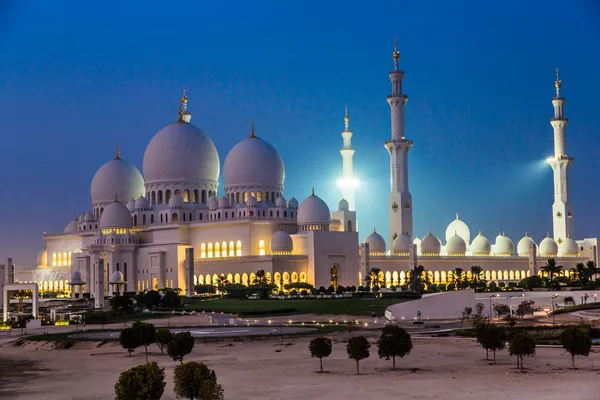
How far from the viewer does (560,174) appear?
9300 centimetres

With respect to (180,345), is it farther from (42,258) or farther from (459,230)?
(459,230)

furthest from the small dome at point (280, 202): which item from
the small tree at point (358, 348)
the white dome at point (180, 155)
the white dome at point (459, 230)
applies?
the small tree at point (358, 348)

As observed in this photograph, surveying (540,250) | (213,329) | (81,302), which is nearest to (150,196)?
(81,302)

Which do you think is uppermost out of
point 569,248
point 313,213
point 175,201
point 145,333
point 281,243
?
point 175,201

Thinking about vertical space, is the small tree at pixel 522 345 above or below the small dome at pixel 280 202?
below

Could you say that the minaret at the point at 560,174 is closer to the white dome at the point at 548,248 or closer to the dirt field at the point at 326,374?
the white dome at the point at 548,248

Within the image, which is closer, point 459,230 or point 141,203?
point 141,203

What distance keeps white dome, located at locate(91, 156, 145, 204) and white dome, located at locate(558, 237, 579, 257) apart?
1595 inches

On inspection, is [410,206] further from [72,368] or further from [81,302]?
[72,368]

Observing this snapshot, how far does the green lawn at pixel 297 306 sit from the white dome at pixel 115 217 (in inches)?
792

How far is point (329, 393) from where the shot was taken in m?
22.8

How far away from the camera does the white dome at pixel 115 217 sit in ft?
266

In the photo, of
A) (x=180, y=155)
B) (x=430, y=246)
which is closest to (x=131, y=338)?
(x=180, y=155)

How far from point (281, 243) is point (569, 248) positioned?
33.1m
